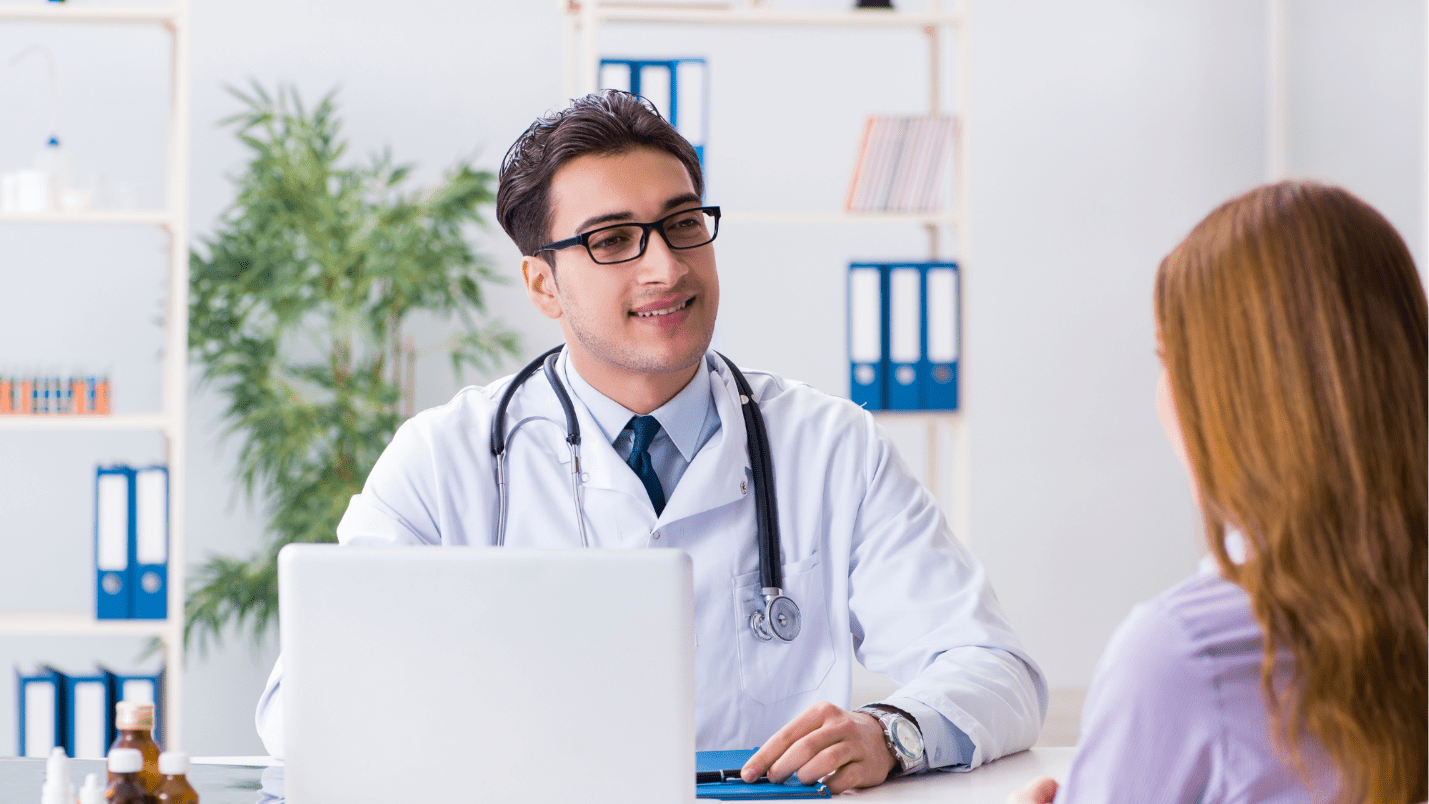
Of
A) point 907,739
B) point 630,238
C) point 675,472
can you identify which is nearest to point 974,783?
point 907,739

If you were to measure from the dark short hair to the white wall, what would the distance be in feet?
5.88

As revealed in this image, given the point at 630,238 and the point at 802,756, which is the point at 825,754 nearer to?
the point at 802,756

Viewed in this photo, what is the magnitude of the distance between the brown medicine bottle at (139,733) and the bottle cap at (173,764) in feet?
0.05

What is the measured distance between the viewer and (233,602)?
313 cm

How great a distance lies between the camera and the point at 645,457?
5.52ft

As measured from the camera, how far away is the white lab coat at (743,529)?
5.16 feet

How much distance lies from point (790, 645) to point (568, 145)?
0.74 m

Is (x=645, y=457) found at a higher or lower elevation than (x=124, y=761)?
higher

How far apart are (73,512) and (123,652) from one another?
42 centimetres

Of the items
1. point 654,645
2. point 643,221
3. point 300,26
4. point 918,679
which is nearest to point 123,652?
point 300,26

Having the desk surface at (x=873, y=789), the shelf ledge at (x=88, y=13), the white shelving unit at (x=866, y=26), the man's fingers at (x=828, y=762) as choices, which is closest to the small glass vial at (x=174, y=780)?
the desk surface at (x=873, y=789)

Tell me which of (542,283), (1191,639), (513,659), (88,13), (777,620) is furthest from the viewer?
(88,13)

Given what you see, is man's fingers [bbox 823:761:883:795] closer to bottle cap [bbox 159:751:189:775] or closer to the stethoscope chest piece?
the stethoscope chest piece

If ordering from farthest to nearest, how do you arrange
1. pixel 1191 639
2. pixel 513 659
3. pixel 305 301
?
pixel 305 301
pixel 513 659
pixel 1191 639
